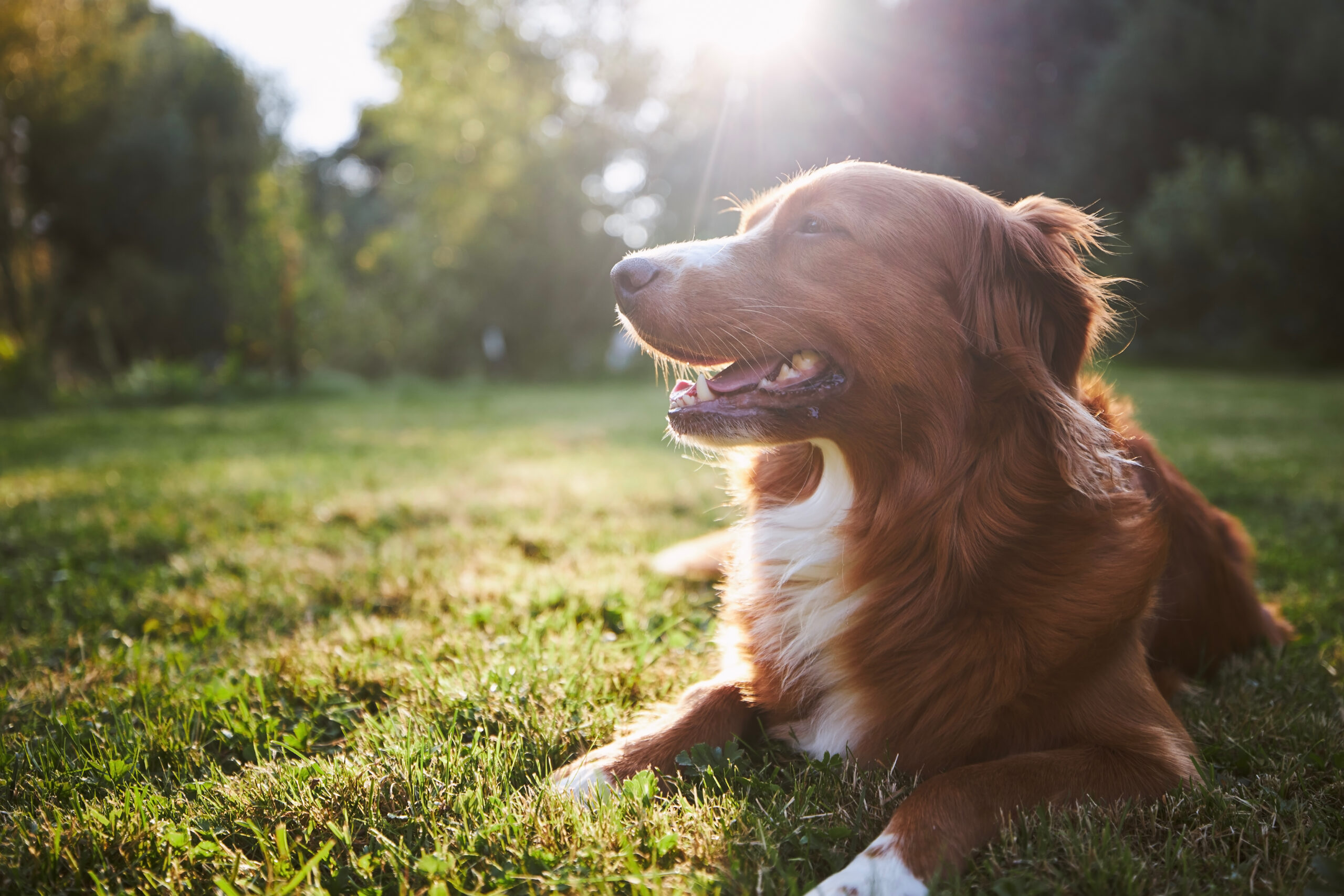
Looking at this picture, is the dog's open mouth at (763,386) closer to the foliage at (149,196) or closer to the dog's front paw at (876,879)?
the dog's front paw at (876,879)

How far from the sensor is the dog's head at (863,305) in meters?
2.08

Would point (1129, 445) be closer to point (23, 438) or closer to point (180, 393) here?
point (23, 438)

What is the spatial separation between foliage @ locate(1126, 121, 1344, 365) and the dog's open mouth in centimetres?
1954

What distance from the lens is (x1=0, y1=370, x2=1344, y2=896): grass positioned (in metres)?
1.53

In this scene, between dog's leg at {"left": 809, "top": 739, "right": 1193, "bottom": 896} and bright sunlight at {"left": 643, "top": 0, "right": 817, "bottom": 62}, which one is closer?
dog's leg at {"left": 809, "top": 739, "right": 1193, "bottom": 896}

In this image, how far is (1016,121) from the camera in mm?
23750

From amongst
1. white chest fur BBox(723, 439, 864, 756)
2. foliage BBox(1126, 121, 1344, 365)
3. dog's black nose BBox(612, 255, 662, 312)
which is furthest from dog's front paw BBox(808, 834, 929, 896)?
foliage BBox(1126, 121, 1344, 365)

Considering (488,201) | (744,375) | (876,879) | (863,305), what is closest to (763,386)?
(744,375)

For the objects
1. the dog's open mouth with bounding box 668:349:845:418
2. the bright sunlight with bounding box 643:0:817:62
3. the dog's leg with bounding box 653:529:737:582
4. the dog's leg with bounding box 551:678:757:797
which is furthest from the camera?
the bright sunlight with bounding box 643:0:817:62

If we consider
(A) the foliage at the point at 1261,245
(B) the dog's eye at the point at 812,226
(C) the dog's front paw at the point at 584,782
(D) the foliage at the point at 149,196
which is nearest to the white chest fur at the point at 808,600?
(C) the dog's front paw at the point at 584,782

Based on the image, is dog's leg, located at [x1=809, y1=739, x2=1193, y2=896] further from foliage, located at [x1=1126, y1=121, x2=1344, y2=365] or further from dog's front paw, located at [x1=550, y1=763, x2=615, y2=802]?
foliage, located at [x1=1126, y1=121, x2=1344, y2=365]

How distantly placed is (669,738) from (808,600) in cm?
50

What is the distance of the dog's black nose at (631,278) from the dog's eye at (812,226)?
1.44ft

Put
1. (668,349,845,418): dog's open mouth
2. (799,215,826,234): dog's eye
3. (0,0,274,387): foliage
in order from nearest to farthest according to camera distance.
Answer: (668,349,845,418): dog's open mouth, (799,215,826,234): dog's eye, (0,0,274,387): foliage
